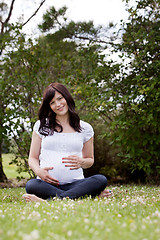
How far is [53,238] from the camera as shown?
1799 millimetres

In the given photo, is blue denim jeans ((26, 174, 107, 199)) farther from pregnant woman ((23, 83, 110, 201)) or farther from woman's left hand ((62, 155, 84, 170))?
woman's left hand ((62, 155, 84, 170))

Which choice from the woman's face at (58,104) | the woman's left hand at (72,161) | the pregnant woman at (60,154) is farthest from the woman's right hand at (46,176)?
the woman's face at (58,104)

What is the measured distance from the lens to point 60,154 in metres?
4.29

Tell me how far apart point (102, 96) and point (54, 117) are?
3.39 m

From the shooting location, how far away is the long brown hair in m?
4.46

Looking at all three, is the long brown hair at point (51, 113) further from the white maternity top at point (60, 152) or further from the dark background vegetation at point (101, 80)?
the dark background vegetation at point (101, 80)

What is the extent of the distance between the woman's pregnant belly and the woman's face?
0.64 metres

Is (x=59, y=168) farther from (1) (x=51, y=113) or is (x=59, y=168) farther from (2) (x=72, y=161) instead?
(1) (x=51, y=113)

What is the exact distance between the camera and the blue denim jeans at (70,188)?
159 inches

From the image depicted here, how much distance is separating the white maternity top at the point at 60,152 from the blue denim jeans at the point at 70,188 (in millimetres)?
126

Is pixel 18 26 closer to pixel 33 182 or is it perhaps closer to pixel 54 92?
pixel 54 92

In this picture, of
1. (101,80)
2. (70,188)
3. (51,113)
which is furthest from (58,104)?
(101,80)

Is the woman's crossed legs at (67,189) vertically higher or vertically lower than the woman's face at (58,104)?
lower

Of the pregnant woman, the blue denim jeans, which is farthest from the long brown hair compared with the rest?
the blue denim jeans
